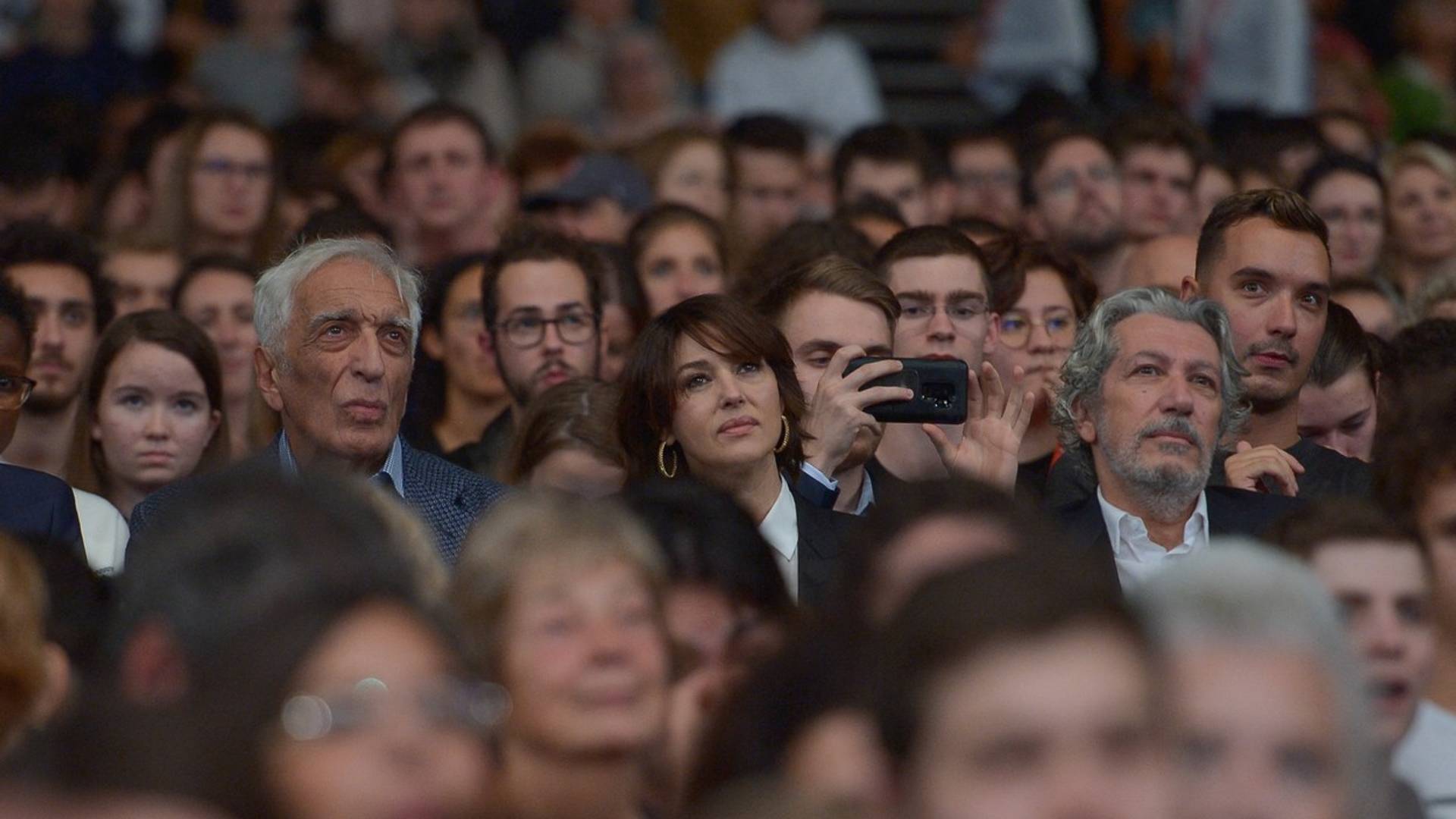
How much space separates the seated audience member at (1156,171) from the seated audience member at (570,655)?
540 centimetres

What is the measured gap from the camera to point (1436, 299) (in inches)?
280

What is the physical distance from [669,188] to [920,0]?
374cm

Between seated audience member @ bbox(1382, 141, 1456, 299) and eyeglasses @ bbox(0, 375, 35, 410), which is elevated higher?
seated audience member @ bbox(1382, 141, 1456, 299)

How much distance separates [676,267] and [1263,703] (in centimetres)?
477

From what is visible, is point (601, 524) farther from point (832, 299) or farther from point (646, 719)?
point (832, 299)

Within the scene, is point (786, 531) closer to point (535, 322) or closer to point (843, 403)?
point (843, 403)

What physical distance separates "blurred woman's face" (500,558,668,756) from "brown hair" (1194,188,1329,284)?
11.1ft

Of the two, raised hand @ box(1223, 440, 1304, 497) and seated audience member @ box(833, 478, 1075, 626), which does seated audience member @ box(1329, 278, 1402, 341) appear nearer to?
raised hand @ box(1223, 440, 1304, 497)

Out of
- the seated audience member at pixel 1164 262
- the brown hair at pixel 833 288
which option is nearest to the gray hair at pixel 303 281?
the brown hair at pixel 833 288

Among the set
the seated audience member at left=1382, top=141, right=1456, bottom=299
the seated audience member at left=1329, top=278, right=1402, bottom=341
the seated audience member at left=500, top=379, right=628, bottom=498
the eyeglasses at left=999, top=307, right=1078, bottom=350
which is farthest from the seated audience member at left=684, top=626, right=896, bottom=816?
the seated audience member at left=1382, top=141, right=1456, bottom=299

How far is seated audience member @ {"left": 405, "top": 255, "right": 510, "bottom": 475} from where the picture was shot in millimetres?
7375

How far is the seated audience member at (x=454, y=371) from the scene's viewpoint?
7.38 metres

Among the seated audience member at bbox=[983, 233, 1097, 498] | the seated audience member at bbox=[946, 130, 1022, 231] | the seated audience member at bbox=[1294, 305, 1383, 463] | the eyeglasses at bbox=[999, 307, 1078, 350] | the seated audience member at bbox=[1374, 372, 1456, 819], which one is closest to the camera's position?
the seated audience member at bbox=[1374, 372, 1456, 819]

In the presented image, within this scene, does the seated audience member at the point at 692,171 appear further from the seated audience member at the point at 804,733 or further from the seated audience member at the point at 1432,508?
the seated audience member at the point at 804,733
